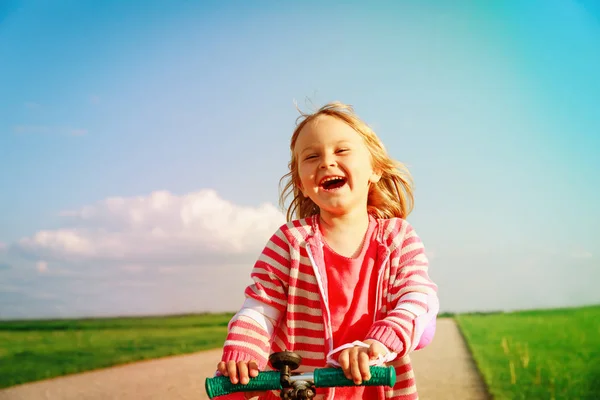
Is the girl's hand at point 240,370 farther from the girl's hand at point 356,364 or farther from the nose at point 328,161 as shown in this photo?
the nose at point 328,161

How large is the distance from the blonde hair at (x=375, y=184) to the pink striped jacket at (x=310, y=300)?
303 mm

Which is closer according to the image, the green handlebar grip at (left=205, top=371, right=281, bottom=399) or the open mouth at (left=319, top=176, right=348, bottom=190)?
the green handlebar grip at (left=205, top=371, right=281, bottom=399)

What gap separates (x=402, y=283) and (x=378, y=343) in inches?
19.3

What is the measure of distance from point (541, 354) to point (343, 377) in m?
5.44

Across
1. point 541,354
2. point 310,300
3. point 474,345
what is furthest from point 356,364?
point 474,345

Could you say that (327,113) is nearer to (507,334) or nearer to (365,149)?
(365,149)

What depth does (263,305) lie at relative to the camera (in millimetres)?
2785

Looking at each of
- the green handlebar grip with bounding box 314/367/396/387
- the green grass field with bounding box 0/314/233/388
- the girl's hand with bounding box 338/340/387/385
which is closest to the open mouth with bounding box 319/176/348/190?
the girl's hand with bounding box 338/340/387/385

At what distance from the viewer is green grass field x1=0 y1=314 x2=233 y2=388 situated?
308 inches

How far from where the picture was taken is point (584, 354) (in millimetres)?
6617

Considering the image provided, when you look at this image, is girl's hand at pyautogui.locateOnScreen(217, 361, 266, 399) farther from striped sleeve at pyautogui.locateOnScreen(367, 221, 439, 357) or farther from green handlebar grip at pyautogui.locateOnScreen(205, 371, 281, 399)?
striped sleeve at pyautogui.locateOnScreen(367, 221, 439, 357)

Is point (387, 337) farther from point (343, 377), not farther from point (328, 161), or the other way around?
point (328, 161)

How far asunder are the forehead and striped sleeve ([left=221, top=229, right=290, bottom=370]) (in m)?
0.46

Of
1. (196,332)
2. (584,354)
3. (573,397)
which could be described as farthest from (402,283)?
(196,332)
